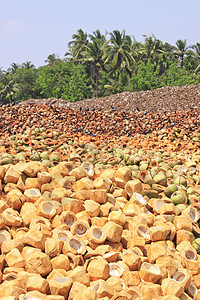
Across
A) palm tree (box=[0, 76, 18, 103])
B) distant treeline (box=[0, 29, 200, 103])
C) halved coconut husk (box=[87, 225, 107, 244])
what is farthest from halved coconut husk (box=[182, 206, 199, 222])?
palm tree (box=[0, 76, 18, 103])

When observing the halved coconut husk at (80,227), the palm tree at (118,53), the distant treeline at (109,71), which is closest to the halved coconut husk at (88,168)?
the halved coconut husk at (80,227)

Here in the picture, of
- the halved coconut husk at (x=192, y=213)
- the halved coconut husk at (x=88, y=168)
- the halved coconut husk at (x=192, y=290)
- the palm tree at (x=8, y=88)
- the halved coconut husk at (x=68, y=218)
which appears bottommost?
the halved coconut husk at (x=192, y=290)

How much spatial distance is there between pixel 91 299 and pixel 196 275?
48.1 inches

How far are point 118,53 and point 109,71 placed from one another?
11.5 feet

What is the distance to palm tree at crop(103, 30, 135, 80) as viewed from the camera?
37.2m

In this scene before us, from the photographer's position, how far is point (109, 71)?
133ft

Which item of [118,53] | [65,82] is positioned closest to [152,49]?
[118,53]

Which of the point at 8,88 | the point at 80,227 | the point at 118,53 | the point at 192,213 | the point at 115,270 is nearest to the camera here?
the point at 115,270

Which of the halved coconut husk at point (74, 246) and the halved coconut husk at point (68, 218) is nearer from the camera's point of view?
the halved coconut husk at point (74, 246)

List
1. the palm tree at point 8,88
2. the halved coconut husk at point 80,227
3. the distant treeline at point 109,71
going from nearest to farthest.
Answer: the halved coconut husk at point 80,227, the distant treeline at point 109,71, the palm tree at point 8,88

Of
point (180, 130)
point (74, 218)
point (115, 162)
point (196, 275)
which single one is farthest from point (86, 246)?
point (180, 130)

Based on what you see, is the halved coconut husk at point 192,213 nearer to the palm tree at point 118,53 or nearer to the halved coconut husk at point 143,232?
the halved coconut husk at point 143,232

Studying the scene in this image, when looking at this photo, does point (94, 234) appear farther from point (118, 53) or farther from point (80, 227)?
point (118, 53)

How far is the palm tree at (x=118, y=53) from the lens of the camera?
37219 millimetres
